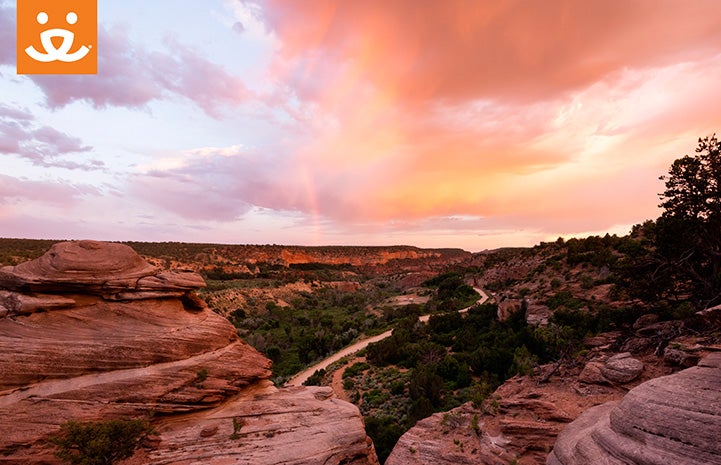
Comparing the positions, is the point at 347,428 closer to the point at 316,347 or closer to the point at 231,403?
the point at 231,403

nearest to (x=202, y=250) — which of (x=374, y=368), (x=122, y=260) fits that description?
(x=374, y=368)

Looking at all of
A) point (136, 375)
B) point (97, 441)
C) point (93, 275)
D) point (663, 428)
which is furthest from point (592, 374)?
point (93, 275)

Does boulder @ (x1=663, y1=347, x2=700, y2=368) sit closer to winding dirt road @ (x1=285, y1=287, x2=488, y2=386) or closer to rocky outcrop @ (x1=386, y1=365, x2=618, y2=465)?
rocky outcrop @ (x1=386, y1=365, x2=618, y2=465)

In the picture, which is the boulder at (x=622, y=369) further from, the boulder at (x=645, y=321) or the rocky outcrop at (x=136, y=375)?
the rocky outcrop at (x=136, y=375)

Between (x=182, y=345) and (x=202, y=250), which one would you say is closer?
(x=182, y=345)

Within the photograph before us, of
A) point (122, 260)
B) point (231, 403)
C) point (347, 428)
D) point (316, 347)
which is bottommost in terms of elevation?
point (316, 347)

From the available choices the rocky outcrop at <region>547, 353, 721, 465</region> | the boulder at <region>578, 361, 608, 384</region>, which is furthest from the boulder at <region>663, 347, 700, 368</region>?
the rocky outcrop at <region>547, 353, 721, 465</region>

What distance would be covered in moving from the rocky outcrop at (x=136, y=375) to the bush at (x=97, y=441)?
902mm

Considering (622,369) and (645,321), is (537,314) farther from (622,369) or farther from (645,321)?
(622,369)

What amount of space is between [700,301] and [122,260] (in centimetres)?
3664

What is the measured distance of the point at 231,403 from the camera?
707 inches

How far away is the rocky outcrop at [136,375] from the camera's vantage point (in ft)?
44.8

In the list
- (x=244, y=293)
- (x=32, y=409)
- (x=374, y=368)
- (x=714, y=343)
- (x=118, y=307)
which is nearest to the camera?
(x=32, y=409)

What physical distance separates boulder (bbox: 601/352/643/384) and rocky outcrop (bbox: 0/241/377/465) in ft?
47.9
